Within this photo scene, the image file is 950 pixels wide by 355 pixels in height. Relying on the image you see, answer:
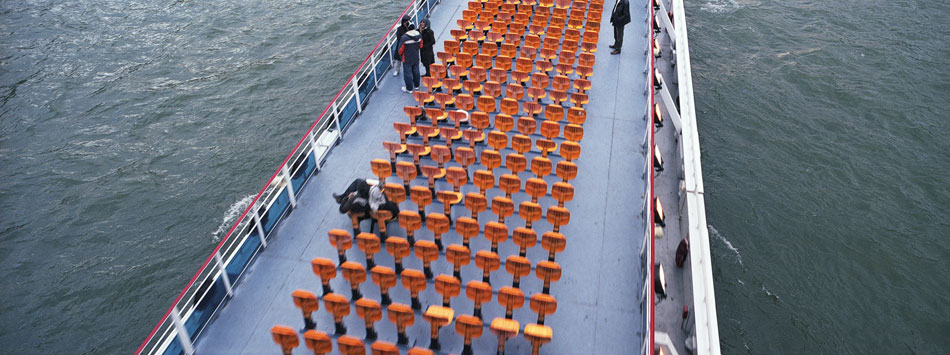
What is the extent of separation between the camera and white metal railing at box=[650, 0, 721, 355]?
390 inches

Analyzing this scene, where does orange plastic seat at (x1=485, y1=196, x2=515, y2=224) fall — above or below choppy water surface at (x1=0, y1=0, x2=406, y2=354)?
above

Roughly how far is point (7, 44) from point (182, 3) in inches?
302

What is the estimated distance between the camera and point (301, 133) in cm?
2156

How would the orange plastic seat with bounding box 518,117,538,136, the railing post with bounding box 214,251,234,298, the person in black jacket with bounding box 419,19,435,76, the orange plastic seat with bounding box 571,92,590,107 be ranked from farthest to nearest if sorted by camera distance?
the person in black jacket with bounding box 419,19,435,76, the orange plastic seat with bounding box 571,92,590,107, the orange plastic seat with bounding box 518,117,538,136, the railing post with bounding box 214,251,234,298

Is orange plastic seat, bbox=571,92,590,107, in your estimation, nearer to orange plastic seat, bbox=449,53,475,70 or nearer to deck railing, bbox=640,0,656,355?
deck railing, bbox=640,0,656,355

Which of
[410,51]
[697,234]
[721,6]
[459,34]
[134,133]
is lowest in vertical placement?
[134,133]

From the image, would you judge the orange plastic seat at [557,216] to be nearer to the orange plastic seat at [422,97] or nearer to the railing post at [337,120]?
the orange plastic seat at [422,97]

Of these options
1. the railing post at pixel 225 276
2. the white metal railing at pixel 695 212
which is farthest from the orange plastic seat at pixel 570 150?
the railing post at pixel 225 276

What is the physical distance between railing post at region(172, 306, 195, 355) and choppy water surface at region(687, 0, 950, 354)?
11.8 metres

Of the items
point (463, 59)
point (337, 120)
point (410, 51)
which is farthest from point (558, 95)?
point (337, 120)

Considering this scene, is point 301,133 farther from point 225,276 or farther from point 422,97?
point 225,276

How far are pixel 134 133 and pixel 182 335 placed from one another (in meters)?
15.2

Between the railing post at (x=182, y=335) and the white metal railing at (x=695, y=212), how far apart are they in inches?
319

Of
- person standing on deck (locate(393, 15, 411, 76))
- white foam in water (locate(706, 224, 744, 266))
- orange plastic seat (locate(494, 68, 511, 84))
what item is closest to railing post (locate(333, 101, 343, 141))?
person standing on deck (locate(393, 15, 411, 76))
